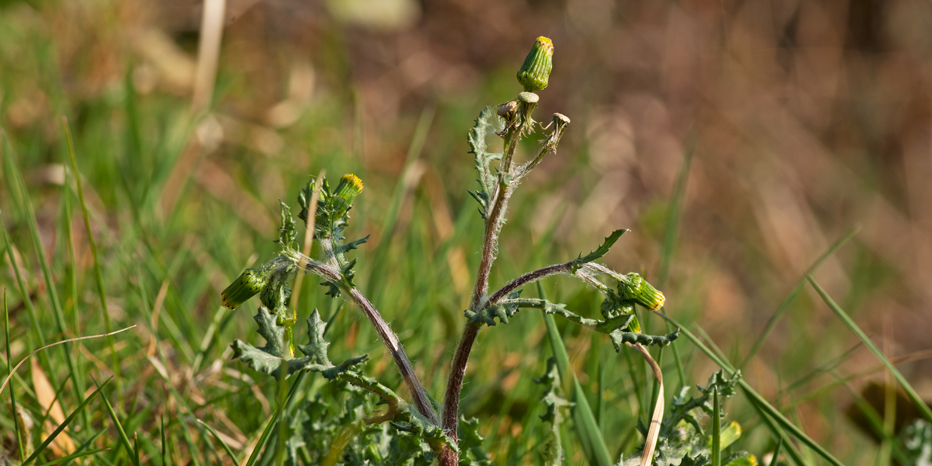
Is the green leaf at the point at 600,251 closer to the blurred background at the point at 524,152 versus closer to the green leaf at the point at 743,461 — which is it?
the blurred background at the point at 524,152

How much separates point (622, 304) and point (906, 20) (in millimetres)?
9217

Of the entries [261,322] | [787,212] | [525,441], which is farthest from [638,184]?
[261,322]

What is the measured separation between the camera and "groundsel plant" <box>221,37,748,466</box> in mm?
1228

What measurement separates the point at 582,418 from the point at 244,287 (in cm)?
83

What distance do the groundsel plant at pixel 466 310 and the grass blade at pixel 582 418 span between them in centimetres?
12

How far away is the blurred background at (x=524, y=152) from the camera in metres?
2.55

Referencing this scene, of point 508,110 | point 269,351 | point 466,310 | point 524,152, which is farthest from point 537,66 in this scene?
point 524,152

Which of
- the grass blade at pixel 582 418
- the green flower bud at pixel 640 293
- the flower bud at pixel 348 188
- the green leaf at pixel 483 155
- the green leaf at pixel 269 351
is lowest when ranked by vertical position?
the grass blade at pixel 582 418

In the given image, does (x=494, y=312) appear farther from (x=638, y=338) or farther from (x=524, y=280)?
(x=638, y=338)

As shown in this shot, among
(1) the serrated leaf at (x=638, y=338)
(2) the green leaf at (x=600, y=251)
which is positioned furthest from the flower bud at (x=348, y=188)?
(1) the serrated leaf at (x=638, y=338)

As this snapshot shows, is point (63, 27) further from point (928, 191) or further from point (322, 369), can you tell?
point (928, 191)

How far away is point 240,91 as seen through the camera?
17.6 feet

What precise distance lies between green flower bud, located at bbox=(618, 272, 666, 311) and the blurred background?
1.67 feet

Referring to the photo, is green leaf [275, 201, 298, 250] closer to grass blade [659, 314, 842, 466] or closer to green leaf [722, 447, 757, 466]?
grass blade [659, 314, 842, 466]
